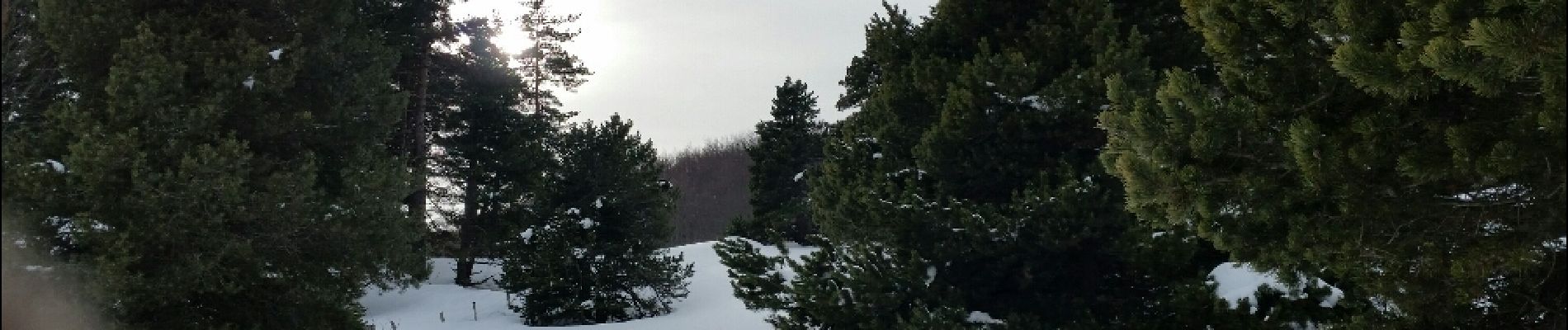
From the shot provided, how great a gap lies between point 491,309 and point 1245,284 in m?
16.2

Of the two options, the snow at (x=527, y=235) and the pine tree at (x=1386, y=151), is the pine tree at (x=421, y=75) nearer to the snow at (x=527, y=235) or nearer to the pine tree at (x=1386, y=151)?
the snow at (x=527, y=235)

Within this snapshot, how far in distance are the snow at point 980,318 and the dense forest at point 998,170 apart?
0.13 m

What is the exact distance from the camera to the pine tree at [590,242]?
17.4 metres

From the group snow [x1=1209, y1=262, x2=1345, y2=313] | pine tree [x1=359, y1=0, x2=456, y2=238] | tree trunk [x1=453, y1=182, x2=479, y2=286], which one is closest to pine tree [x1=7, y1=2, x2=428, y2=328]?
snow [x1=1209, y1=262, x2=1345, y2=313]

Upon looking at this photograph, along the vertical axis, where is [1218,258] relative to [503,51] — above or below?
below

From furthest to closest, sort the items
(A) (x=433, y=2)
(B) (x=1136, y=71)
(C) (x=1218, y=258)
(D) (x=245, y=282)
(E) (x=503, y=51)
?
1. (E) (x=503, y=51)
2. (A) (x=433, y=2)
3. (D) (x=245, y=282)
4. (C) (x=1218, y=258)
5. (B) (x=1136, y=71)

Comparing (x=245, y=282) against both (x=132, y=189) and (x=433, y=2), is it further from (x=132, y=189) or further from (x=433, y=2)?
(x=433, y=2)

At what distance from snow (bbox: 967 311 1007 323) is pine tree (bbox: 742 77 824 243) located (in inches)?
868

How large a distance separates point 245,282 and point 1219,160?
8.75 m

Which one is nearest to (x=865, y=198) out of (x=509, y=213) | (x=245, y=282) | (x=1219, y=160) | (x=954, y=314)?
(x=954, y=314)

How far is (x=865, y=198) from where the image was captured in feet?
25.5

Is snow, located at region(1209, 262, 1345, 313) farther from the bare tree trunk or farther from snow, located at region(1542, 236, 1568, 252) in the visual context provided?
the bare tree trunk

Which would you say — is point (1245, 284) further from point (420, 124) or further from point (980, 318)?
point (420, 124)

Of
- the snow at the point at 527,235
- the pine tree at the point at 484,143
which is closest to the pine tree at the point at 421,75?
the pine tree at the point at 484,143
